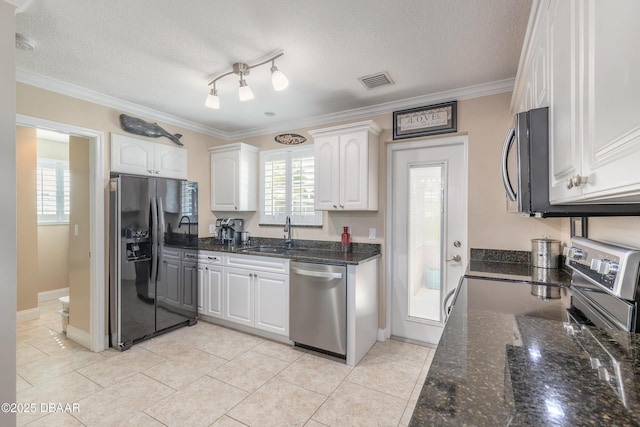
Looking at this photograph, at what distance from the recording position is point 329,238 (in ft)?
11.6

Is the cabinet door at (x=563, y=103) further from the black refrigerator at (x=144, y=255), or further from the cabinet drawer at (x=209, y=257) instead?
the black refrigerator at (x=144, y=255)

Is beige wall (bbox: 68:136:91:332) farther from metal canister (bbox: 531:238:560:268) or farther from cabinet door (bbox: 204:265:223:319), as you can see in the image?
metal canister (bbox: 531:238:560:268)

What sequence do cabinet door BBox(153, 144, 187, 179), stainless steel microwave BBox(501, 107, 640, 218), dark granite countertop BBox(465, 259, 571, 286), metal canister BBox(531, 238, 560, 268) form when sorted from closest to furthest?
stainless steel microwave BBox(501, 107, 640, 218) → dark granite countertop BBox(465, 259, 571, 286) → metal canister BBox(531, 238, 560, 268) → cabinet door BBox(153, 144, 187, 179)

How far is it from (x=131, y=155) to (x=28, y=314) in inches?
100

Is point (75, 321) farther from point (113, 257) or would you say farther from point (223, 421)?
point (223, 421)

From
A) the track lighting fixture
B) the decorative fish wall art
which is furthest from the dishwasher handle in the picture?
the decorative fish wall art

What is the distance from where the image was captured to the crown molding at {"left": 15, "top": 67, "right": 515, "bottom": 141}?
102 inches

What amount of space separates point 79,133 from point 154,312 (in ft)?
6.37

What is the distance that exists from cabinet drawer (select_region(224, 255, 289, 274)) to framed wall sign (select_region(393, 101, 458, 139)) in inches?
70.6

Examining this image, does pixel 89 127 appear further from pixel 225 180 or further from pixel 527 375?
pixel 527 375

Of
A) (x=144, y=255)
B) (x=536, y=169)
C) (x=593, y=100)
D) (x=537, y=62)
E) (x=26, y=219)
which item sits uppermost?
(x=537, y=62)

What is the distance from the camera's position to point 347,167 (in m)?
3.06

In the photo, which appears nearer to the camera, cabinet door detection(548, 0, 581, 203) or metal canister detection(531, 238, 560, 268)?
cabinet door detection(548, 0, 581, 203)

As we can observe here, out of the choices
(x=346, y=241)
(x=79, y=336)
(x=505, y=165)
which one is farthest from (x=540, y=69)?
(x=79, y=336)
